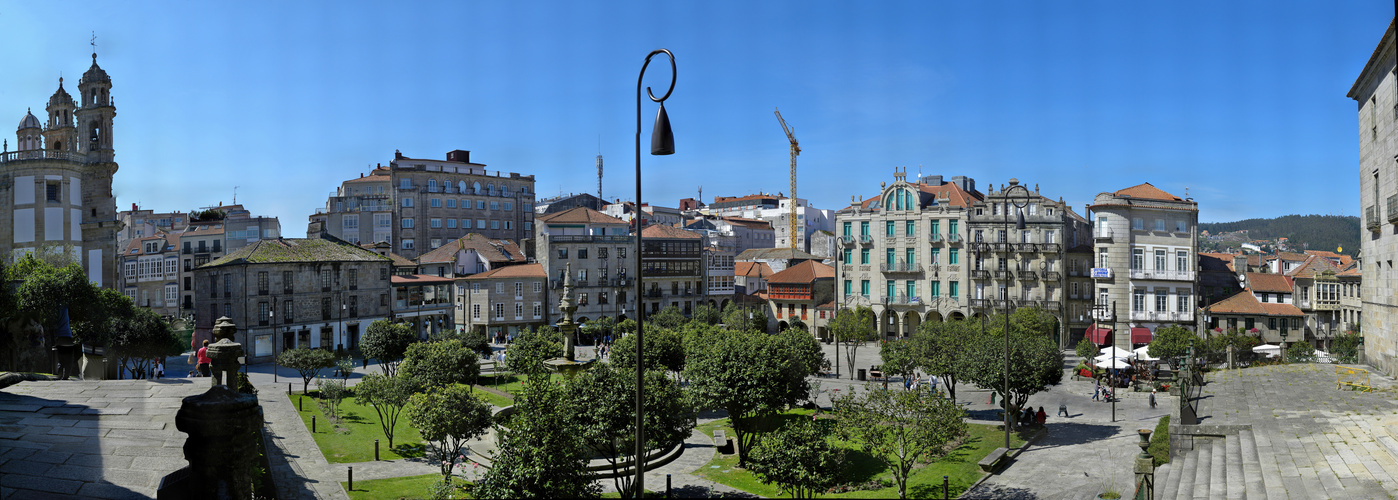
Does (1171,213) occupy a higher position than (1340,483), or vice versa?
(1171,213)

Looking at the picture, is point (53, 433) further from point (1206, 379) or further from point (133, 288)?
point (133, 288)

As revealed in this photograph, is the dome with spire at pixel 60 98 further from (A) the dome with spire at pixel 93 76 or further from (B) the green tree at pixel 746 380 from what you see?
(B) the green tree at pixel 746 380

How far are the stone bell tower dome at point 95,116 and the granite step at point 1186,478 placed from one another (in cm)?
4614

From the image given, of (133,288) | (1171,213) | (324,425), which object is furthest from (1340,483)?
(133,288)

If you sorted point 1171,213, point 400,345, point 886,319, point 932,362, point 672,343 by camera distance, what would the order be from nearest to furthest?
point 932,362 → point 672,343 → point 400,345 → point 1171,213 → point 886,319

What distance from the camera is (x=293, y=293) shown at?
53781 mm

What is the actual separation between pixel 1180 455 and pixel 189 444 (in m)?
23.4

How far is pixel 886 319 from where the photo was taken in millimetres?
67938

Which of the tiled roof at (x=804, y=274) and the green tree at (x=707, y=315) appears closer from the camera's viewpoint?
the green tree at (x=707, y=315)

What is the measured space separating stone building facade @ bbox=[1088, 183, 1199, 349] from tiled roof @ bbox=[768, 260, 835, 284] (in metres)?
23.5

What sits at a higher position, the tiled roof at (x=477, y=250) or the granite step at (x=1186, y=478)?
the tiled roof at (x=477, y=250)

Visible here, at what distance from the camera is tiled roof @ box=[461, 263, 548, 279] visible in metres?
67.2

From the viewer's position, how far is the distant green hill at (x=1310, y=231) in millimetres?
120688

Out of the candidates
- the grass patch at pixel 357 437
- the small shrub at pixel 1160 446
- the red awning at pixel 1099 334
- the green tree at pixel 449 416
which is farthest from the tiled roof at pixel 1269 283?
the grass patch at pixel 357 437
